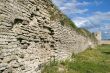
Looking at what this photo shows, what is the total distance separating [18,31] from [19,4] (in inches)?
33.4

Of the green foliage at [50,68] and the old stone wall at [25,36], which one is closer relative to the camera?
the old stone wall at [25,36]

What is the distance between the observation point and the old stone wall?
26.4 feet

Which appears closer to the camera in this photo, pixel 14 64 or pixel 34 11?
pixel 14 64

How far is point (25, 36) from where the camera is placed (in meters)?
9.60

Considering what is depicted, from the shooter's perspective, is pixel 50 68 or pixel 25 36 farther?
pixel 50 68

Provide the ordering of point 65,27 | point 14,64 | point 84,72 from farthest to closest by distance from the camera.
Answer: point 65,27 → point 84,72 → point 14,64

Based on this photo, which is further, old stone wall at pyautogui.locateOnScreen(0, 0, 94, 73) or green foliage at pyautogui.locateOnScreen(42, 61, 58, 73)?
green foliage at pyautogui.locateOnScreen(42, 61, 58, 73)

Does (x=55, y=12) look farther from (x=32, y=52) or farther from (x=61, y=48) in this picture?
(x=32, y=52)

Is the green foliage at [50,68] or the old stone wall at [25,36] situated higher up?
the old stone wall at [25,36]

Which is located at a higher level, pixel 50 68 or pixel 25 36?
pixel 25 36

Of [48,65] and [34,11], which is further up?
[34,11]

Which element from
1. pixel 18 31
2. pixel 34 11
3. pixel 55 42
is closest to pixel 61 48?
pixel 55 42

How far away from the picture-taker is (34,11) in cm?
1035

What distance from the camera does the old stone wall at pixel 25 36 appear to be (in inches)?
317
